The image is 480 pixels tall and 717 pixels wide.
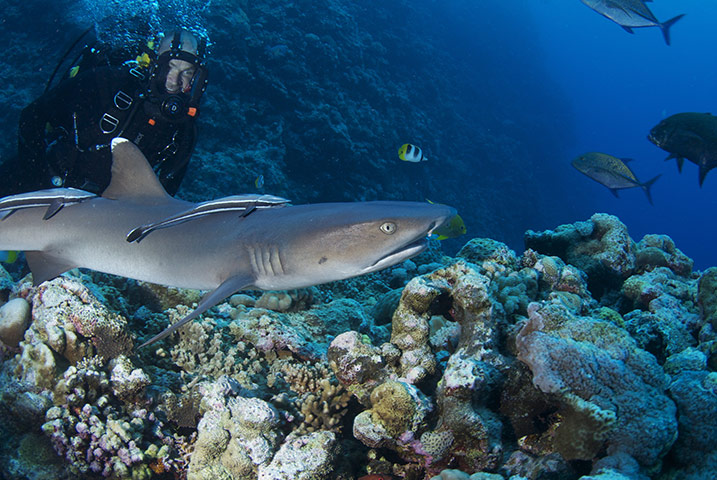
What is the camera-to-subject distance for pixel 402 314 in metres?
3.05

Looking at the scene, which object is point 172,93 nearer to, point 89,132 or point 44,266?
point 89,132

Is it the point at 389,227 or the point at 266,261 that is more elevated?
the point at 389,227

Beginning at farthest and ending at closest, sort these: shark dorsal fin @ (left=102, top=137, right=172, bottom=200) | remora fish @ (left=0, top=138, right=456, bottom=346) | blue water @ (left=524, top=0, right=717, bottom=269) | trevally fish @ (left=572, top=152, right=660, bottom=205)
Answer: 1. blue water @ (left=524, top=0, right=717, bottom=269)
2. trevally fish @ (left=572, top=152, right=660, bottom=205)
3. shark dorsal fin @ (left=102, top=137, right=172, bottom=200)
4. remora fish @ (left=0, top=138, right=456, bottom=346)

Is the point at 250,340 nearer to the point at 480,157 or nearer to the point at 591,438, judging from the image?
the point at 591,438

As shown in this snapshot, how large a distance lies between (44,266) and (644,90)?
15083cm

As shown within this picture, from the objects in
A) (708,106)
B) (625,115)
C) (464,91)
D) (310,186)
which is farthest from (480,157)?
(708,106)

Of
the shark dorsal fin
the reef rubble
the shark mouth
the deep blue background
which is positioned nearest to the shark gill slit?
the shark mouth

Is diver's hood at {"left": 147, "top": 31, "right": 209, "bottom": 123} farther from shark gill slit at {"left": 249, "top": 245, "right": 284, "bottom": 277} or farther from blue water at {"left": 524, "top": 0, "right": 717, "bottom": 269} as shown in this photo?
blue water at {"left": 524, "top": 0, "right": 717, "bottom": 269}

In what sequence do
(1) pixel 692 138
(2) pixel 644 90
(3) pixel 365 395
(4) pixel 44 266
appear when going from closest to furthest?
(3) pixel 365 395 < (4) pixel 44 266 < (1) pixel 692 138 < (2) pixel 644 90

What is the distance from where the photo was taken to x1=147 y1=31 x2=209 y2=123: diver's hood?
15.1 ft

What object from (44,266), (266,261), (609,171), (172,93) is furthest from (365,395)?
(609,171)

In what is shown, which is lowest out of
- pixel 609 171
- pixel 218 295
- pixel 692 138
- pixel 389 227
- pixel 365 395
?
pixel 365 395

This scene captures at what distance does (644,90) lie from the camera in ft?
378

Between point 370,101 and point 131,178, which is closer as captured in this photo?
point 131,178
